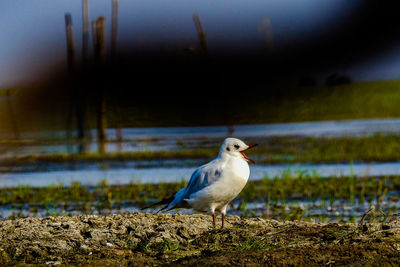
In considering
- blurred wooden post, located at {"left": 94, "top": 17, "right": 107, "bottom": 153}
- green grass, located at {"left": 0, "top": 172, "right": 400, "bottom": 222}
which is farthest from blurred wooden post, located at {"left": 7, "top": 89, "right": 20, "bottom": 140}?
green grass, located at {"left": 0, "top": 172, "right": 400, "bottom": 222}

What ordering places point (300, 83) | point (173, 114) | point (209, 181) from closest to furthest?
point (209, 181) → point (173, 114) → point (300, 83)

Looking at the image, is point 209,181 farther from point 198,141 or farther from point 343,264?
point 198,141

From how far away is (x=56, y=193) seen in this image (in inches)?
511

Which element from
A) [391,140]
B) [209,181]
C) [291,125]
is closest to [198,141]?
[391,140]

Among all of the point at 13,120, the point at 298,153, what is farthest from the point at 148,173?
the point at 13,120

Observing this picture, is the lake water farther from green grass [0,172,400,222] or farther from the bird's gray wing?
the bird's gray wing

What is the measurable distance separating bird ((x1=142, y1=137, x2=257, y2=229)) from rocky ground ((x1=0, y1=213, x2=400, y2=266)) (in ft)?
0.84

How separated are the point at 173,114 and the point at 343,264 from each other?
107 ft

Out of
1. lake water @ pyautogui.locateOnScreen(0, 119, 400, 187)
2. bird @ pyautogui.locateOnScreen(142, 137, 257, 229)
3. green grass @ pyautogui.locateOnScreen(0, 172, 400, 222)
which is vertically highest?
bird @ pyautogui.locateOnScreen(142, 137, 257, 229)

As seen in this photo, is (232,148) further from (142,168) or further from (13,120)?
(13,120)

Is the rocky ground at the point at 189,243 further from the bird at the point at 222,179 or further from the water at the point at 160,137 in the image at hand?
the water at the point at 160,137

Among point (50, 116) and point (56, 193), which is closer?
point (56, 193)

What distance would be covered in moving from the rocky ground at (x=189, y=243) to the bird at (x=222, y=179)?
10.1 inches

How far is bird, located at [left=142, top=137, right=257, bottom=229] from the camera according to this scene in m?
7.37
